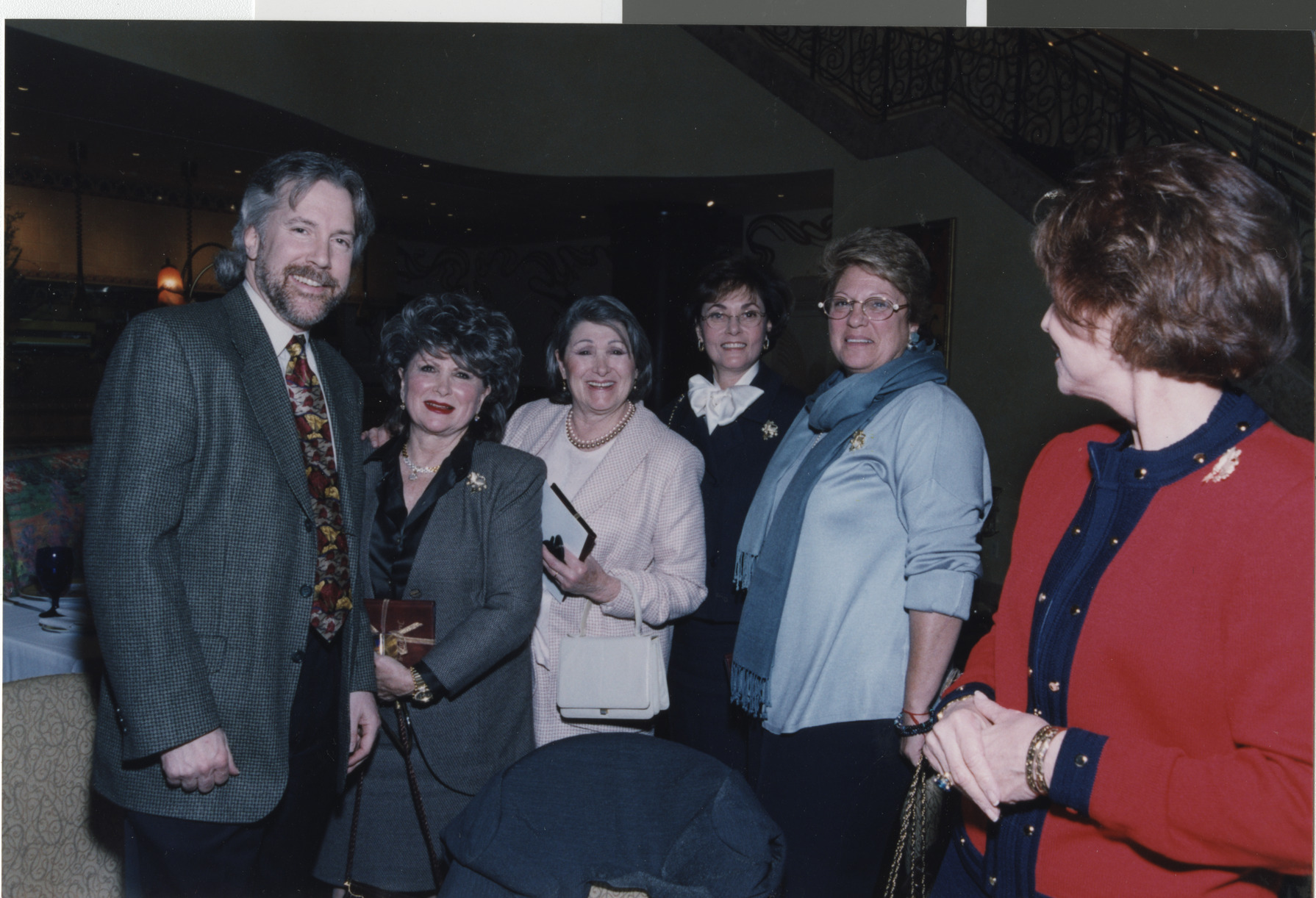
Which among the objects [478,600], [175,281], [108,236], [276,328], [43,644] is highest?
[108,236]

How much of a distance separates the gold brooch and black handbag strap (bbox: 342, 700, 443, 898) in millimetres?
1781

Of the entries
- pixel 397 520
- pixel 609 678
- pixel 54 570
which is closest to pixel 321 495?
pixel 397 520

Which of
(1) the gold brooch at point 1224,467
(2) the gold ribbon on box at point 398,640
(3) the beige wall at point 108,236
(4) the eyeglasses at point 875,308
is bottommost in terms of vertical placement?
(2) the gold ribbon on box at point 398,640

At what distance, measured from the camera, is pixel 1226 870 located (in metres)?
1.25

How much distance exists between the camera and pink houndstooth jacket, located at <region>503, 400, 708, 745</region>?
2.32 m

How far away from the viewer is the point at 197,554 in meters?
1.67

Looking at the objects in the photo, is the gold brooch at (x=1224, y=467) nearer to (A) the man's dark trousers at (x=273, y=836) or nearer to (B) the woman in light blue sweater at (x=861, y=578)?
(B) the woman in light blue sweater at (x=861, y=578)

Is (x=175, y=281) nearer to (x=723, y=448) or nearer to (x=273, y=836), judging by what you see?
(x=273, y=836)

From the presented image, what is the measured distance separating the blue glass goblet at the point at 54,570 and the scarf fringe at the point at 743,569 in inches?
68.5

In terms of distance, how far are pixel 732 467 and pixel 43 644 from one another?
1.86 m

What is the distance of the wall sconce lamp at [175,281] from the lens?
1986mm

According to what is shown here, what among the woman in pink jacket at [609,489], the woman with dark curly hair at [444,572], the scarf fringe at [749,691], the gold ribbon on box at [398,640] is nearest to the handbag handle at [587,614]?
the woman in pink jacket at [609,489]

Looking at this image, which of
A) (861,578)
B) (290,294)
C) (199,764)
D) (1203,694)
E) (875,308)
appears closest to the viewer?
(1203,694)

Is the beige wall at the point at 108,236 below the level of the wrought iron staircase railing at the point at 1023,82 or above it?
below
